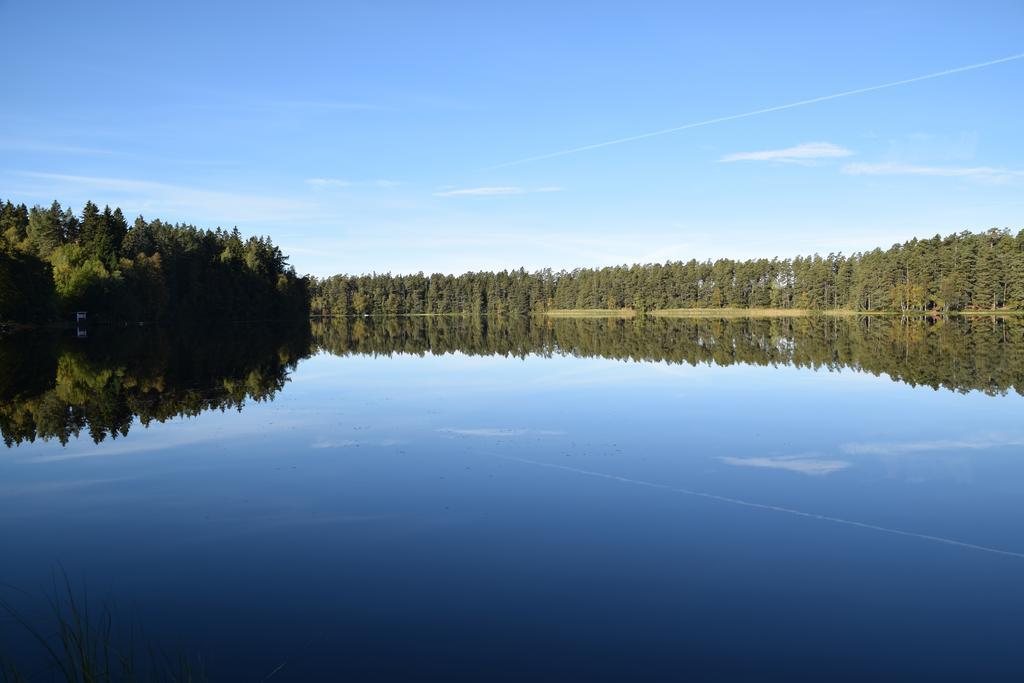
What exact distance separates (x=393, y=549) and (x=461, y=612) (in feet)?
6.97

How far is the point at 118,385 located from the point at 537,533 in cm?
2257

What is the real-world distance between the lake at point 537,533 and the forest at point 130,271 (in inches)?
2201

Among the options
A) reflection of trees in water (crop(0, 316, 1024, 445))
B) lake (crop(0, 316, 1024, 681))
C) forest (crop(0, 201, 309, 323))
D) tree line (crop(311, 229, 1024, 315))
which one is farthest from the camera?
tree line (crop(311, 229, 1024, 315))

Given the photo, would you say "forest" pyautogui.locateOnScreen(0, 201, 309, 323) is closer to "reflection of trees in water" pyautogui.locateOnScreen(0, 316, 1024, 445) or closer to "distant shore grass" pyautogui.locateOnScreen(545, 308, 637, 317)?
"reflection of trees in water" pyautogui.locateOnScreen(0, 316, 1024, 445)

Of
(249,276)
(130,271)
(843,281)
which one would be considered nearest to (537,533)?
(130,271)

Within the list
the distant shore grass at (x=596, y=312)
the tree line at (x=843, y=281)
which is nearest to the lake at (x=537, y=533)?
the tree line at (x=843, y=281)

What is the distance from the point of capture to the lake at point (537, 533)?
21.7 ft

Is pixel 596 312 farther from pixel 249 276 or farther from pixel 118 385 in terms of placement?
pixel 118 385

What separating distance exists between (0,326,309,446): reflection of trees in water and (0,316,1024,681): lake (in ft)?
0.80

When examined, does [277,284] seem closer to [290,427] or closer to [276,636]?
[290,427]

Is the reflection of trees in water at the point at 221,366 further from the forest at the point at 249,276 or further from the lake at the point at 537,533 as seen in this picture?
the forest at the point at 249,276

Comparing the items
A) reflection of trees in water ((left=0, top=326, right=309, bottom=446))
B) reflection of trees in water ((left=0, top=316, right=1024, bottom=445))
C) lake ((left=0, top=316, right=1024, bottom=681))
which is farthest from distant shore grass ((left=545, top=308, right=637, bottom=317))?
lake ((left=0, top=316, right=1024, bottom=681))

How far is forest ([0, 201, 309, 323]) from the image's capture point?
68875 millimetres

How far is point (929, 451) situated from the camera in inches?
577
